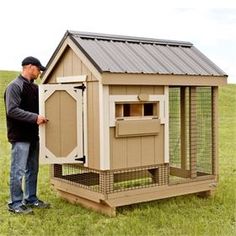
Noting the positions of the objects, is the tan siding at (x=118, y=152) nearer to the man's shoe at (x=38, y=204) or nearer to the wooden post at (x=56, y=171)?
the man's shoe at (x=38, y=204)

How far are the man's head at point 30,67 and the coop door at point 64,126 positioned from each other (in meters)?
0.48

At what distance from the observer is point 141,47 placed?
671cm

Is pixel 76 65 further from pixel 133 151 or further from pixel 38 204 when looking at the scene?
pixel 38 204

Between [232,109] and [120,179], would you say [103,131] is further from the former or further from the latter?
[232,109]

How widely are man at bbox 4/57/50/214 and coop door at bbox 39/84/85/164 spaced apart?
16 centimetres

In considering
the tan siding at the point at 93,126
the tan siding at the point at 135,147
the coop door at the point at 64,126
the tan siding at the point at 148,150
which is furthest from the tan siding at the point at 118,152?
the coop door at the point at 64,126

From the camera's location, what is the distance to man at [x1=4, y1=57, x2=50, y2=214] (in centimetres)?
589

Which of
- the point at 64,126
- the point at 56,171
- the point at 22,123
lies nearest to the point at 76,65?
the point at 64,126

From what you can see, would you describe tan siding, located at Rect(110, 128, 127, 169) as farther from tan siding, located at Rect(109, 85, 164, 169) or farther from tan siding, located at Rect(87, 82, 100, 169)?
tan siding, located at Rect(87, 82, 100, 169)

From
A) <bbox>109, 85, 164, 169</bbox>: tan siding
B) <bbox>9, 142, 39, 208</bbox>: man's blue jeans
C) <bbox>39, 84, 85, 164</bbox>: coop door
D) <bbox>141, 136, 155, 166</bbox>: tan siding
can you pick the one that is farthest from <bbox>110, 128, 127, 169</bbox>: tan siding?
<bbox>9, 142, 39, 208</bbox>: man's blue jeans

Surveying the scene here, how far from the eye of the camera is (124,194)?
19.5 ft

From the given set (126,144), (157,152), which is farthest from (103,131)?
(157,152)

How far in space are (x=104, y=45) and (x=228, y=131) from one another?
12687 mm

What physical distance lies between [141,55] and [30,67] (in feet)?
5.14
